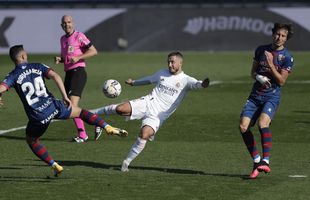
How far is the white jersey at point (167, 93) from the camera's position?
1395 centimetres

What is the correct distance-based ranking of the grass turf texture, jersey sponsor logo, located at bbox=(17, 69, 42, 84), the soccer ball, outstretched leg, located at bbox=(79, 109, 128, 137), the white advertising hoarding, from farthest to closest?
the white advertising hoarding, the soccer ball, outstretched leg, located at bbox=(79, 109, 128, 137), jersey sponsor logo, located at bbox=(17, 69, 42, 84), the grass turf texture

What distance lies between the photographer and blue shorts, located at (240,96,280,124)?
42.3 ft

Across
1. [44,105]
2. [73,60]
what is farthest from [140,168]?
[73,60]

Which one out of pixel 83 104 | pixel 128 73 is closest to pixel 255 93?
pixel 83 104

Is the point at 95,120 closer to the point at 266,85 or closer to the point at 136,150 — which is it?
the point at 136,150

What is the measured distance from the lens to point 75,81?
17.6m

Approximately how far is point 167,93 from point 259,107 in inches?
65.8

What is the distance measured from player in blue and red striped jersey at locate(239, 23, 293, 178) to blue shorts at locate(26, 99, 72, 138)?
2525 millimetres

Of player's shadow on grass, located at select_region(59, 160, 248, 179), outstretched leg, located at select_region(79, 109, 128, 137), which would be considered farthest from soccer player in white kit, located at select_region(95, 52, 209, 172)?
outstretched leg, located at select_region(79, 109, 128, 137)

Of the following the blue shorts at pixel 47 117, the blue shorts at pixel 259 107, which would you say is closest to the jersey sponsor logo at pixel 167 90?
the blue shorts at pixel 259 107

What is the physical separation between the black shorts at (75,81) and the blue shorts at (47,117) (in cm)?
467

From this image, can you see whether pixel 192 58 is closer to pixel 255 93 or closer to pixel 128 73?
pixel 128 73

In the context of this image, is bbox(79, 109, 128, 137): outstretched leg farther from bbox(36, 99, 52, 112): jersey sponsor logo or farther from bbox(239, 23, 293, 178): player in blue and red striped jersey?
bbox(239, 23, 293, 178): player in blue and red striped jersey

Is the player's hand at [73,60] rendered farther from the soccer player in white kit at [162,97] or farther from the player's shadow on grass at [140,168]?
the soccer player in white kit at [162,97]
